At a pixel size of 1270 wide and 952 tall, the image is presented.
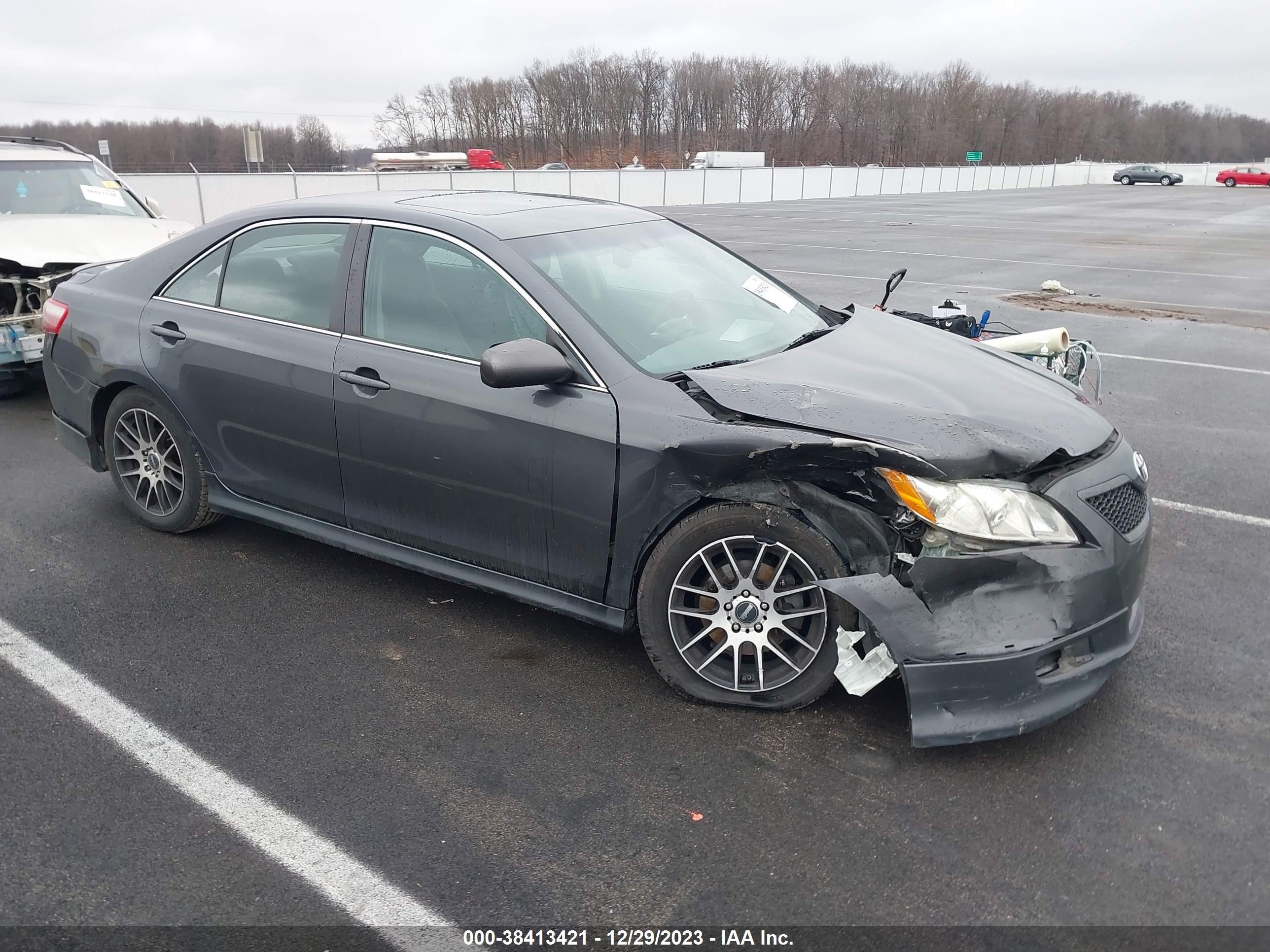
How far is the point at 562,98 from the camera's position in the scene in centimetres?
9556

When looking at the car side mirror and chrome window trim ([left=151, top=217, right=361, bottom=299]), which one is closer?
the car side mirror

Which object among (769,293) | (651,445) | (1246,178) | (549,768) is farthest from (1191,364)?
(1246,178)

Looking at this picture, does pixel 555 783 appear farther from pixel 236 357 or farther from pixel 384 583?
pixel 236 357

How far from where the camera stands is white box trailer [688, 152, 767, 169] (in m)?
55.4

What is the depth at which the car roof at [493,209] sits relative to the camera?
3926 millimetres

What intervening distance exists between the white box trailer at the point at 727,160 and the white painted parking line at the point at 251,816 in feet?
169

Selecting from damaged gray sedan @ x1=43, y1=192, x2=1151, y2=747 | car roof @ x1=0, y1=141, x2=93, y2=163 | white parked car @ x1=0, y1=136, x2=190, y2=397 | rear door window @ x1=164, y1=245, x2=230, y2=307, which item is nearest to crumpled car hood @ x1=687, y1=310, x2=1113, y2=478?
damaged gray sedan @ x1=43, y1=192, x2=1151, y2=747

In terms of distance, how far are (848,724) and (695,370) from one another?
1309mm

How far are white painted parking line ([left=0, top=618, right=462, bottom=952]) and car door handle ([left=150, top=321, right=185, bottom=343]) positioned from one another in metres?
1.49

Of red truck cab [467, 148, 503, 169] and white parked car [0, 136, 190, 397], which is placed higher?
red truck cab [467, 148, 503, 169]

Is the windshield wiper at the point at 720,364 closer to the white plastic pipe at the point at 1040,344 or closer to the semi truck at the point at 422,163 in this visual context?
the white plastic pipe at the point at 1040,344

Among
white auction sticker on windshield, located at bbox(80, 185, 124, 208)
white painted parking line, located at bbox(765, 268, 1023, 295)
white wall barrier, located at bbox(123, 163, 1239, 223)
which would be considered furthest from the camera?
white wall barrier, located at bbox(123, 163, 1239, 223)

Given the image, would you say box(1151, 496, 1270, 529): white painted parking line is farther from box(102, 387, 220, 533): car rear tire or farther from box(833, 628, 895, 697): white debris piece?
box(102, 387, 220, 533): car rear tire

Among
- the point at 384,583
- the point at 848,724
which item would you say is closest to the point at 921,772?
the point at 848,724
